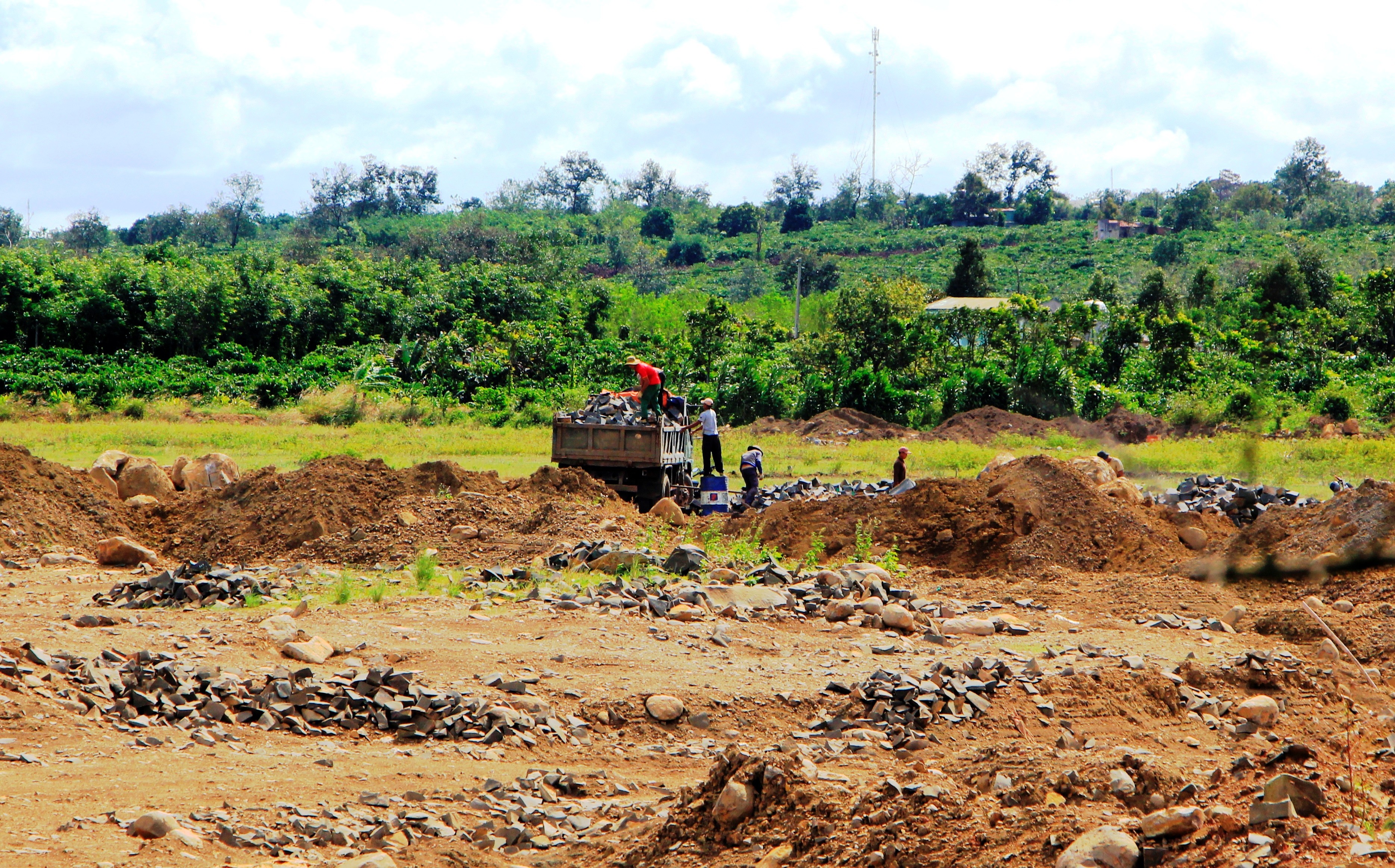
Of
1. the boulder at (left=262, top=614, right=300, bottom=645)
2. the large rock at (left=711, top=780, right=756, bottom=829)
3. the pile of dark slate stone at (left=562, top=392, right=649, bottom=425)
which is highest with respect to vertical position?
the pile of dark slate stone at (left=562, top=392, right=649, bottom=425)

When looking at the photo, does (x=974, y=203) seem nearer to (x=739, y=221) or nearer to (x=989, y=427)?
(x=739, y=221)

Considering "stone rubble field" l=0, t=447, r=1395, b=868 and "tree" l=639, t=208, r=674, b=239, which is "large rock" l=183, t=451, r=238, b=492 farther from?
"tree" l=639, t=208, r=674, b=239

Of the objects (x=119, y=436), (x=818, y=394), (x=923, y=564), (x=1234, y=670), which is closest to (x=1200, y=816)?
(x=1234, y=670)

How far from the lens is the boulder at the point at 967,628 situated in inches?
395

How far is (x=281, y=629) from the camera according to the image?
902cm

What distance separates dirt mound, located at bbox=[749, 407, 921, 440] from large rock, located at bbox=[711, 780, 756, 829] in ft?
84.1

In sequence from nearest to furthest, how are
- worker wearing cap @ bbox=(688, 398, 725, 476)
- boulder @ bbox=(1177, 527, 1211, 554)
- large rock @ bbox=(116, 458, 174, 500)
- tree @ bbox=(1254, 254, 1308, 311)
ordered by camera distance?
boulder @ bbox=(1177, 527, 1211, 554), large rock @ bbox=(116, 458, 174, 500), worker wearing cap @ bbox=(688, 398, 725, 476), tree @ bbox=(1254, 254, 1308, 311)

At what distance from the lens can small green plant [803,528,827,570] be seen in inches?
514

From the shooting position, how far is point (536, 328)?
4097 cm

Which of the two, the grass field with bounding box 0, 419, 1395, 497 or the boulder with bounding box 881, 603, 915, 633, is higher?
the grass field with bounding box 0, 419, 1395, 497

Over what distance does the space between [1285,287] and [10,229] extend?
266 feet

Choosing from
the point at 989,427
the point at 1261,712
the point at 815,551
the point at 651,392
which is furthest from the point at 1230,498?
the point at 989,427

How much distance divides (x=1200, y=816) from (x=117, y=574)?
11.1m

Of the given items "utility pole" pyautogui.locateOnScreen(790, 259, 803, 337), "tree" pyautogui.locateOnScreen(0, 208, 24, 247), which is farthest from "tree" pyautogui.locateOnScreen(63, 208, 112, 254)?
"utility pole" pyautogui.locateOnScreen(790, 259, 803, 337)
